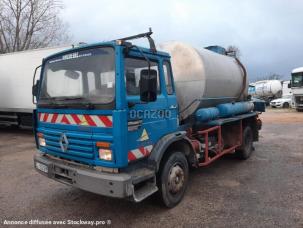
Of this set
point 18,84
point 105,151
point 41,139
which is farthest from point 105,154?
point 18,84

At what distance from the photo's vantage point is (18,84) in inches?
456

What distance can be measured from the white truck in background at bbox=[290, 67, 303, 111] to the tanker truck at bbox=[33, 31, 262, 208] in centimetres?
2064

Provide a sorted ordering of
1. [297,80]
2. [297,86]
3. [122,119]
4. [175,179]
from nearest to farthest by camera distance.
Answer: [122,119], [175,179], [297,80], [297,86]

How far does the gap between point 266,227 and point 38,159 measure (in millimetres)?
3421

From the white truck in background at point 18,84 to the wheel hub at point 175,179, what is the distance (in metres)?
7.90

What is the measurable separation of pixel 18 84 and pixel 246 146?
9.12 metres

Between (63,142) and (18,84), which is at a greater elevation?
(18,84)

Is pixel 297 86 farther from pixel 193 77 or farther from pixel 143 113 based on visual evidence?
pixel 143 113

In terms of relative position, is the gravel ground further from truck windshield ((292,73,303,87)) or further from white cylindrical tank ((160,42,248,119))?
truck windshield ((292,73,303,87))

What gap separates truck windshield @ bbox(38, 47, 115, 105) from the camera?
11.9ft

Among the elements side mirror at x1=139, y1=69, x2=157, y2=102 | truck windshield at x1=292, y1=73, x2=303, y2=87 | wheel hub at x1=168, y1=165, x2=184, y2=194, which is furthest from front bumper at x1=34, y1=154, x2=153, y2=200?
truck windshield at x1=292, y1=73, x2=303, y2=87

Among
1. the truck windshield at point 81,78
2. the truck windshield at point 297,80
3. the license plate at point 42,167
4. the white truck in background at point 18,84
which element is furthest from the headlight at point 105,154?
the truck windshield at point 297,80

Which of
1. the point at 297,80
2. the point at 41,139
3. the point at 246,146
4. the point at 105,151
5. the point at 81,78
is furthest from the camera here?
the point at 297,80

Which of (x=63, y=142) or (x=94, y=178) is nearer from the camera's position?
(x=94, y=178)
